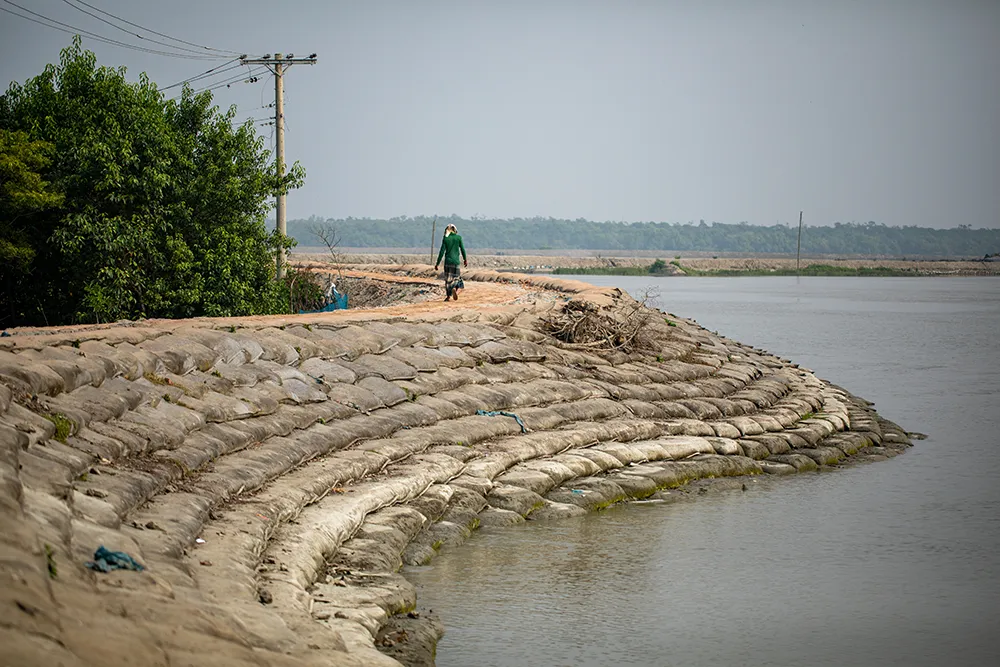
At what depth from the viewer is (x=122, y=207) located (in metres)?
17.6

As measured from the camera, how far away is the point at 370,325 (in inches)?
505

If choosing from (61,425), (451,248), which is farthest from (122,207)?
(61,425)

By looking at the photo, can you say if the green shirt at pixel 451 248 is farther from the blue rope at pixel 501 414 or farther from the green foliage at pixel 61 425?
the green foliage at pixel 61 425

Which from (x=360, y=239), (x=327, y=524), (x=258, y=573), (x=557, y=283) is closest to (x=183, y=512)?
(x=258, y=573)

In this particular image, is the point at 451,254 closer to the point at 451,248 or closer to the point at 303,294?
the point at 451,248

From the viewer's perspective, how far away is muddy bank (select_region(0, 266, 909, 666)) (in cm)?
483

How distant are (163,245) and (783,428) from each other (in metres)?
10.1

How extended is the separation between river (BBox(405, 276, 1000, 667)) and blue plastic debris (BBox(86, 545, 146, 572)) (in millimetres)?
2137

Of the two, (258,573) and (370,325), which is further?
(370,325)

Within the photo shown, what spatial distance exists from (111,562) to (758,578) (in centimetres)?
547

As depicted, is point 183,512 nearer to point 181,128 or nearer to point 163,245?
point 163,245

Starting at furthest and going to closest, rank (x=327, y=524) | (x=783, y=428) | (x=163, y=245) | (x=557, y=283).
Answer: (x=557, y=283) < (x=163, y=245) < (x=783, y=428) < (x=327, y=524)

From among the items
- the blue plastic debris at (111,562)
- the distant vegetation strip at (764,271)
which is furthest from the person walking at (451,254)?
the distant vegetation strip at (764,271)

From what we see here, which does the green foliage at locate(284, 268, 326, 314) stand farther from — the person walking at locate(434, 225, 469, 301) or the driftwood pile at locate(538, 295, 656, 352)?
the driftwood pile at locate(538, 295, 656, 352)
